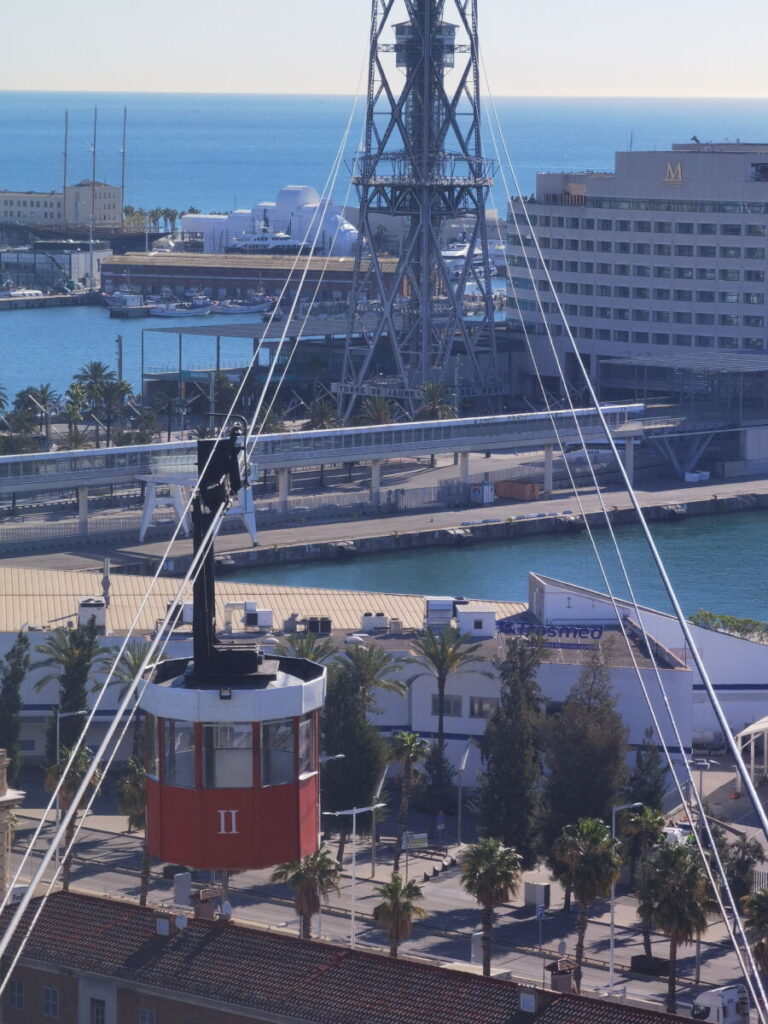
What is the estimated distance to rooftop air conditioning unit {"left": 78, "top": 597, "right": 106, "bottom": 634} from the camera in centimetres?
2503

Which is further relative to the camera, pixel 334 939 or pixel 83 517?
pixel 83 517

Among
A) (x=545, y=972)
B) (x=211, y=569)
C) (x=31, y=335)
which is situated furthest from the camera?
(x=31, y=335)

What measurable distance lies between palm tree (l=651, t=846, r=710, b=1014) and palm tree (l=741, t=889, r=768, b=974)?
0.35 metres

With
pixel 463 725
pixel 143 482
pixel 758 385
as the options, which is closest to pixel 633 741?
pixel 463 725

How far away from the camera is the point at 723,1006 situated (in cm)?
1542

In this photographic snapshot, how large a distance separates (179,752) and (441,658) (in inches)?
567

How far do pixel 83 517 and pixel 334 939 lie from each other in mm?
20987

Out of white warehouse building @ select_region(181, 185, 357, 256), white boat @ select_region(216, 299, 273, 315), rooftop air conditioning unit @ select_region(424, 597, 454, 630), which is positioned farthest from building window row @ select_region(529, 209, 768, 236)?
white warehouse building @ select_region(181, 185, 357, 256)

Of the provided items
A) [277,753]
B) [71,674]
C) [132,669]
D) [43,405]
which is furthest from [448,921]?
[43,405]

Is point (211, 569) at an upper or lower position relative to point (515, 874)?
upper

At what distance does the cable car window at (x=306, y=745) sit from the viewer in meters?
8.72

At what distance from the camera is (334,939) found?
1784 cm

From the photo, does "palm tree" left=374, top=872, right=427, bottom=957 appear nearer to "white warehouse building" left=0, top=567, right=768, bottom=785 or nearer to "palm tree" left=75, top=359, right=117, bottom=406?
"white warehouse building" left=0, top=567, right=768, bottom=785

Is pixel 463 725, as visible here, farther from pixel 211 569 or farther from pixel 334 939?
pixel 211 569
